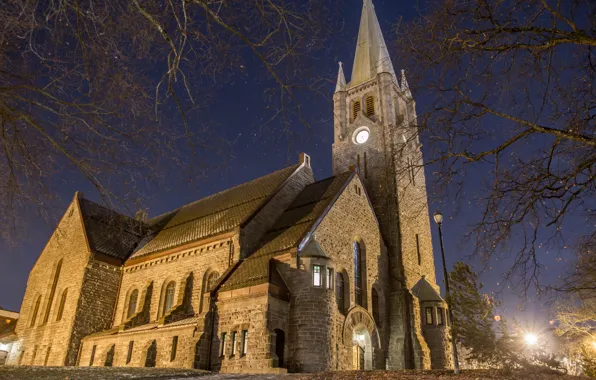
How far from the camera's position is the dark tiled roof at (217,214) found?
2569 centimetres

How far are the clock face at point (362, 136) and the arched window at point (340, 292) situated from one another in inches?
567

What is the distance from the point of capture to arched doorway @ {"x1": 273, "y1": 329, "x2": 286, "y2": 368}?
18.6 m

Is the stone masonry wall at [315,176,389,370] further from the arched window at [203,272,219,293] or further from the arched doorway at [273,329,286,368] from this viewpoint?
the arched window at [203,272,219,293]

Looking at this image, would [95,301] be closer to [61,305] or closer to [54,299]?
[61,305]

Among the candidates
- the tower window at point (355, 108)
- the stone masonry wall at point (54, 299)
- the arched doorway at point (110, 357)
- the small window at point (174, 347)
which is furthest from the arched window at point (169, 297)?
the tower window at point (355, 108)

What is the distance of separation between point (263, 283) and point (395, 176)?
747 cm

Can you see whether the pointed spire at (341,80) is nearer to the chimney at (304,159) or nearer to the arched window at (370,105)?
the arched window at (370,105)

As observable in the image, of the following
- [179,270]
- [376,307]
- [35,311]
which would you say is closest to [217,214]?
[179,270]

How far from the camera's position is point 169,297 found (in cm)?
2556

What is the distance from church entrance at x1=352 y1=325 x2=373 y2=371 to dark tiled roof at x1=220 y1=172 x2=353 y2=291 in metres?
5.93

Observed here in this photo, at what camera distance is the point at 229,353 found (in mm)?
18641

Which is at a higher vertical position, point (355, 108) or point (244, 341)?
point (355, 108)

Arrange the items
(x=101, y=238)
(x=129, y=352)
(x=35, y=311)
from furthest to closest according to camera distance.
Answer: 1. (x=35, y=311)
2. (x=101, y=238)
3. (x=129, y=352)

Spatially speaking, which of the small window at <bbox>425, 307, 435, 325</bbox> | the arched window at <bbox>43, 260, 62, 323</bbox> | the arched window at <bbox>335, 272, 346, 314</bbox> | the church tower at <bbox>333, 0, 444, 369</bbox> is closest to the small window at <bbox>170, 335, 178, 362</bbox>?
the arched window at <bbox>335, 272, 346, 314</bbox>
